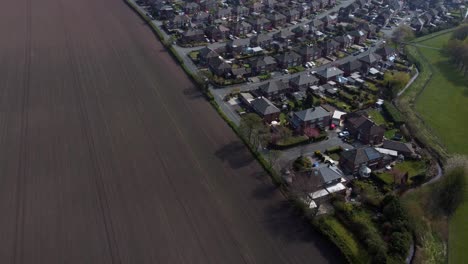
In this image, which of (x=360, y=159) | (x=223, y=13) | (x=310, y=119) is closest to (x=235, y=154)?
(x=310, y=119)

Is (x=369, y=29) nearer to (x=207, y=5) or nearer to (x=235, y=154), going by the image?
(x=207, y=5)

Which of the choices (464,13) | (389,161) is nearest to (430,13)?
(464,13)

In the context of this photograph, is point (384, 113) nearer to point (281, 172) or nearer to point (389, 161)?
point (389, 161)

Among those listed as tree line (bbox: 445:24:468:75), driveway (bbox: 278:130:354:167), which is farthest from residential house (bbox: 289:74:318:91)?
tree line (bbox: 445:24:468:75)

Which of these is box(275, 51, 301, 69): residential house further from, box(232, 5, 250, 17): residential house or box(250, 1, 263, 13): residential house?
box(250, 1, 263, 13): residential house

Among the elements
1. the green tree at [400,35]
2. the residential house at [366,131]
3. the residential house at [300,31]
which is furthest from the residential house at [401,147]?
the green tree at [400,35]
